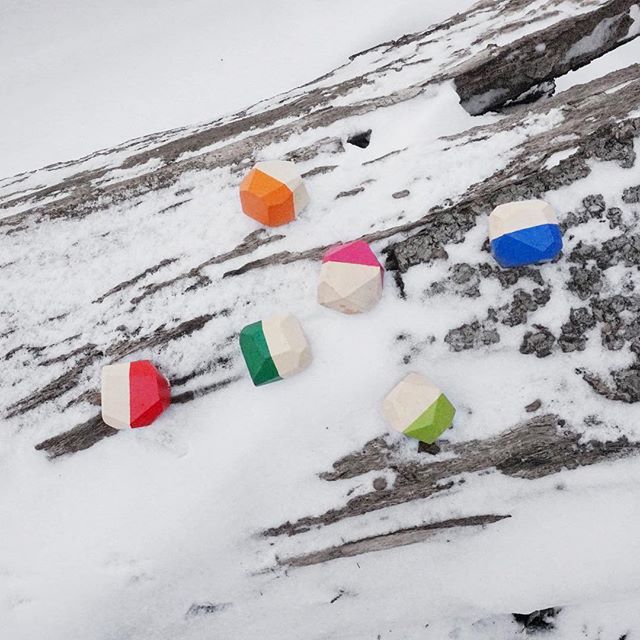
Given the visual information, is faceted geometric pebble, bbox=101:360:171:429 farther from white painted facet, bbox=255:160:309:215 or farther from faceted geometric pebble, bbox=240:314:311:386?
white painted facet, bbox=255:160:309:215

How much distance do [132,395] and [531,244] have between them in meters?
1.03

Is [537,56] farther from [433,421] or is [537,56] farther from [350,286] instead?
[433,421]

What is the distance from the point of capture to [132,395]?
4.61 feet

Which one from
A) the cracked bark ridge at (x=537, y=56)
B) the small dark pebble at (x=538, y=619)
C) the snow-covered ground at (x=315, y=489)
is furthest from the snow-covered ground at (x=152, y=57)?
the small dark pebble at (x=538, y=619)

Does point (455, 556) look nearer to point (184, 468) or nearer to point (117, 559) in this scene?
point (184, 468)

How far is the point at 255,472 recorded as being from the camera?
1404 millimetres

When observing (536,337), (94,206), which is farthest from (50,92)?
(536,337)

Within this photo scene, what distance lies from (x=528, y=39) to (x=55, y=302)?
1.68m

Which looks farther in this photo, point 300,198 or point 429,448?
point 300,198

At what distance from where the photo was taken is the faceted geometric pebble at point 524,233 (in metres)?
1.33

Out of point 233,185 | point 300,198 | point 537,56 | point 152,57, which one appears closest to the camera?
point 300,198

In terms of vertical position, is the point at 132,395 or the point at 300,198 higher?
the point at 300,198

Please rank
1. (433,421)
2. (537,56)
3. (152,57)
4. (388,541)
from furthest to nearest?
(152,57), (537,56), (388,541), (433,421)

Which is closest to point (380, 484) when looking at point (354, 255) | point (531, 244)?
point (354, 255)
